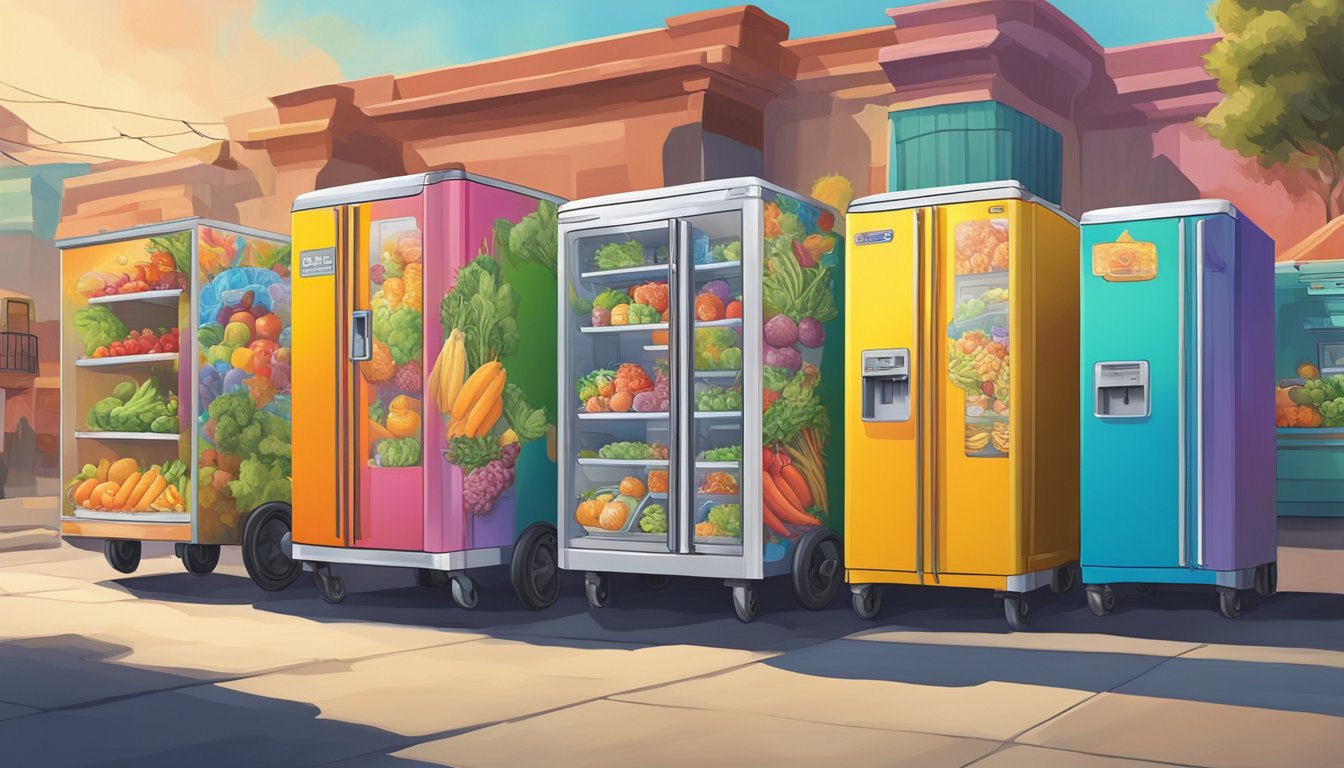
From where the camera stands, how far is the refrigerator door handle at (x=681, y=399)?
741cm

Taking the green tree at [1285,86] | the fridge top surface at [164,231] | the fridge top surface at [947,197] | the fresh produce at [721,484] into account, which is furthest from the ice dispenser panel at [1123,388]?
the fridge top surface at [164,231]

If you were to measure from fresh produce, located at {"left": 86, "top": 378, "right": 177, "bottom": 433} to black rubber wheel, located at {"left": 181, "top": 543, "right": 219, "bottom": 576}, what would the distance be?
953mm

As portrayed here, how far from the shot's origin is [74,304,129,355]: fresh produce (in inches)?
392

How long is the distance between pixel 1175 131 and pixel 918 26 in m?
2.52

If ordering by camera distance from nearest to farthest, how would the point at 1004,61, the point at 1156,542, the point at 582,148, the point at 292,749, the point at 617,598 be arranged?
the point at 292,749
the point at 1156,542
the point at 617,598
the point at 1004,61
the point at 582,148

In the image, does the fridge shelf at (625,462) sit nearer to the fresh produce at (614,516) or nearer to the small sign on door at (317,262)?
the fresh produce at (614,516)

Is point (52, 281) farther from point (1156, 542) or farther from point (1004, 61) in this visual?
point (1156, 542)

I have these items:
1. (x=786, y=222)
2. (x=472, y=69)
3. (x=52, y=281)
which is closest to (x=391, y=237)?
(x=786, y=222)

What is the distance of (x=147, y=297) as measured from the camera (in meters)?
9.43

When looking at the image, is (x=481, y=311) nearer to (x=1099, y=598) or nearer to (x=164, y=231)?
(x=164, y=231)

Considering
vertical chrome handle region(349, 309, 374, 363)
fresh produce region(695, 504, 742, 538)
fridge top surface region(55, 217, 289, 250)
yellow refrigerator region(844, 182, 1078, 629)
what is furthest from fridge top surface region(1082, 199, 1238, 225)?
fridge top surface region(55, 217, 289, 250)

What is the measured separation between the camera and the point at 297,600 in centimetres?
859

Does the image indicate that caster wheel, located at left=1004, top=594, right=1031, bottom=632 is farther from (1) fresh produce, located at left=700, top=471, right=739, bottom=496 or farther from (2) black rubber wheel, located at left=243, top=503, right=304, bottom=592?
(2) black rubber wheel, located at left=243, top=503, right=304, bottom=592

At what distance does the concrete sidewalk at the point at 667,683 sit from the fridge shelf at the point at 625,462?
89cm
